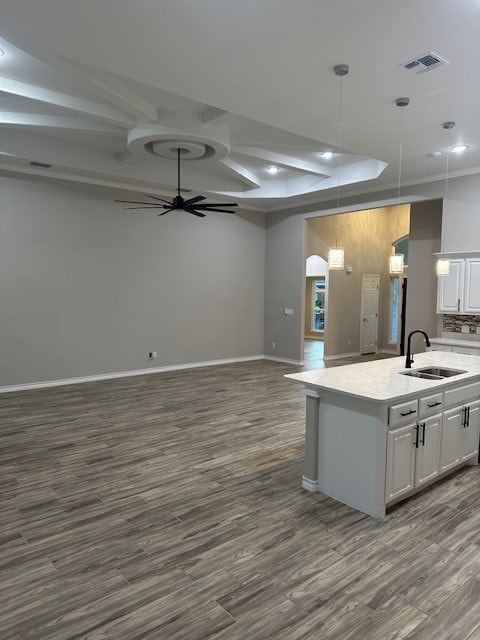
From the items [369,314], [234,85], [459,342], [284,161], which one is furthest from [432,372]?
[369,314]

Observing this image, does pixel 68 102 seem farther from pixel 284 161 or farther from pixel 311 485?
pixel 311 485

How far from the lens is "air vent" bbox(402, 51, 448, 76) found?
3.28 meters

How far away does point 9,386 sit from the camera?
263 inches

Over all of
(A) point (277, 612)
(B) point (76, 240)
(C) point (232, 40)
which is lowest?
(A) point (277, 612)

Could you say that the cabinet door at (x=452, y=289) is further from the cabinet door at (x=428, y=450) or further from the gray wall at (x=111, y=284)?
the gray wall at (x=111, y=284)

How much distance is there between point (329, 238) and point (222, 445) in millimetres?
7160

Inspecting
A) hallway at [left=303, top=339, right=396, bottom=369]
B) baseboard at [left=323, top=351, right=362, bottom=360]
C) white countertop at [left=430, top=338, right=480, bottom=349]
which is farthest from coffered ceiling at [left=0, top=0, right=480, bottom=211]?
baseboard at [left=323, top=351, right=362, bottom=360]

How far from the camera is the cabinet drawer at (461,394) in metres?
3.58

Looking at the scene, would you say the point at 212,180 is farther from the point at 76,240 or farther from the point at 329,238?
the point at 329,238

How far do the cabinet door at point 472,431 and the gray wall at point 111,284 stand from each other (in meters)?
5.74

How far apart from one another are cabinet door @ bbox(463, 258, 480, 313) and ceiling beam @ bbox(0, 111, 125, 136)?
5.06 m

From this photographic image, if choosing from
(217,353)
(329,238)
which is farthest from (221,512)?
(329,238)

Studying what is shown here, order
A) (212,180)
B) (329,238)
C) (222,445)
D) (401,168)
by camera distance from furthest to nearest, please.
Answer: (329,238), (212,180), (401,168), (222,445)

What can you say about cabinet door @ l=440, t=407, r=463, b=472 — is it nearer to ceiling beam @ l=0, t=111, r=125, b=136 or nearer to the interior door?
ceiling beam @ l=0, t=111, r=125, b=136
